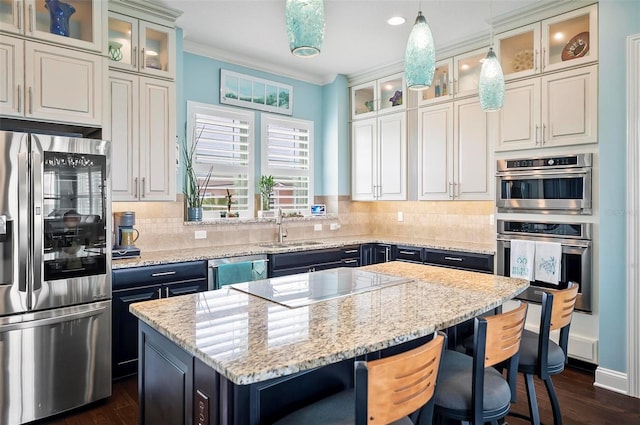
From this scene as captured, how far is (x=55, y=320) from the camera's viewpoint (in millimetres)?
2598

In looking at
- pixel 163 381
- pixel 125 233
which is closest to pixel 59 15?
pixel 125 233

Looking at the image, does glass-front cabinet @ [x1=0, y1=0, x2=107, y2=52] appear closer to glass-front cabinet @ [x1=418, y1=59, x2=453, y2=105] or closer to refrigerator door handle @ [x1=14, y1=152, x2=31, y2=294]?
refrigerator door handle @ [x1=14, y1=152, x2=31, y2=294]

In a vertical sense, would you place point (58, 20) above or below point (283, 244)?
above

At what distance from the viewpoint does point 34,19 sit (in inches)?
104

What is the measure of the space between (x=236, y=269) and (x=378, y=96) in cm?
283

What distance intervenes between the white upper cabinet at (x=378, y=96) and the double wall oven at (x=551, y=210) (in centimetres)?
161

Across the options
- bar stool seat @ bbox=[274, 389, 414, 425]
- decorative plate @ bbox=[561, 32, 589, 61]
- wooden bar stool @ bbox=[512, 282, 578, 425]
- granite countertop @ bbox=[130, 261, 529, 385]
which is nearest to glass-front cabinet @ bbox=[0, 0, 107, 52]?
granite countertop @ bbox=[130, 261, 529, 385]

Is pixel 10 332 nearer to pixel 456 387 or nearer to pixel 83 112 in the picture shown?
pixel 83 112

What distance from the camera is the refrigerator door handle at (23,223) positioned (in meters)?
2.46

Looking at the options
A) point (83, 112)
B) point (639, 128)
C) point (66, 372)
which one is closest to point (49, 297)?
point (66, 372)

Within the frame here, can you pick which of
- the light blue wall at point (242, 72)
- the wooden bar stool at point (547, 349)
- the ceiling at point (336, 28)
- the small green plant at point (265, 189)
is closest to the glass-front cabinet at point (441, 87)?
the ceiling at point (336, 28)

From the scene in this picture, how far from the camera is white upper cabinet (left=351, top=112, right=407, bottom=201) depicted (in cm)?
485

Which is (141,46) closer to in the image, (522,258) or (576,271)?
(522,258)

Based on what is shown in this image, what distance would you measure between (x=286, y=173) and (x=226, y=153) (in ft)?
2.78
